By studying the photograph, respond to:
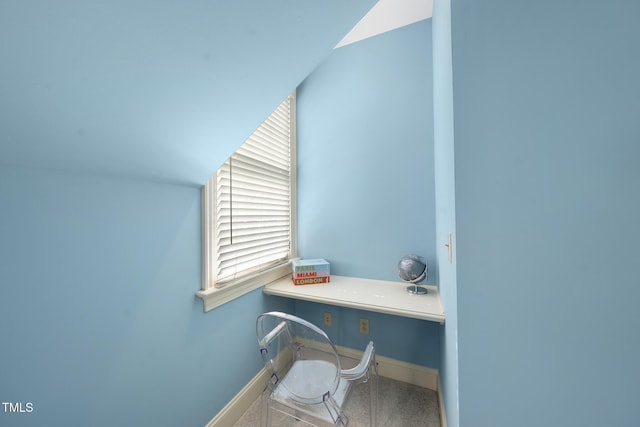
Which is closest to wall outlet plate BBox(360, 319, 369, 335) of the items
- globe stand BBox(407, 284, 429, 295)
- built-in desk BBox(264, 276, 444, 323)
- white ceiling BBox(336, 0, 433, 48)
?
built-in desk BBox(264, 276, 444, 323)

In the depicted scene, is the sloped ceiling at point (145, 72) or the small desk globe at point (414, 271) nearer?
the sloped ceiling at point (145, 72)

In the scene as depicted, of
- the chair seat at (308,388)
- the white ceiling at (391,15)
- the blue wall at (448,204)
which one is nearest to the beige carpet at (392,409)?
the blue wall at (448,204)

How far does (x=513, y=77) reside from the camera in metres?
0.76

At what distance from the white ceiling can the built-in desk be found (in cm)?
190

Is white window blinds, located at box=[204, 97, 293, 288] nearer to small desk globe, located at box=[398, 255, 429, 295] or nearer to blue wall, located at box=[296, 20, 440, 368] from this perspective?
blue wall, located at box=[296, 20, 440, 368]

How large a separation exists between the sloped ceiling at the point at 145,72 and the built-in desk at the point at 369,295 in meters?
1.07

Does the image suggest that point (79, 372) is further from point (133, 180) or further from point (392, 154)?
point (392, 154)

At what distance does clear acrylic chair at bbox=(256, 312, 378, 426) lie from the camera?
0.97 meters

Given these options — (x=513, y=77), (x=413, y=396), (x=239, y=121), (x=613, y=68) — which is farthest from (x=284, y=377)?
(x=613, y=68)

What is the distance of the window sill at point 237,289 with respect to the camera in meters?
1.21

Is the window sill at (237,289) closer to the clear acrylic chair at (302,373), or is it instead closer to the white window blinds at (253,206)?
the white window blinds at (253,206)

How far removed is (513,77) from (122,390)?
6.04 feet

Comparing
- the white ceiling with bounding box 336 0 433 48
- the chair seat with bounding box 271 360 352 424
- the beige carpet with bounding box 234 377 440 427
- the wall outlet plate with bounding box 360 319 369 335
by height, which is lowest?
the beige carpet with bounding box 234 377 440 427

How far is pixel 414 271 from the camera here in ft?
5.01
